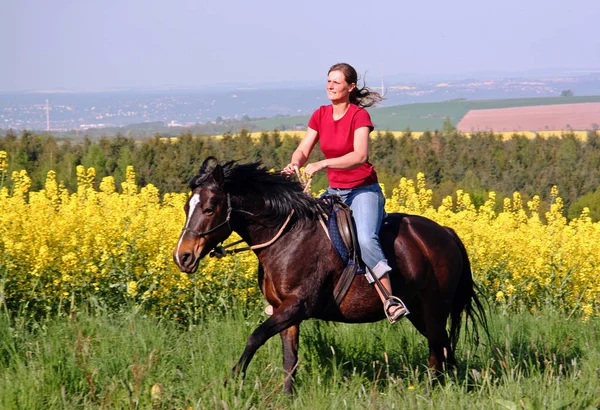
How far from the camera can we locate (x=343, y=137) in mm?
5336

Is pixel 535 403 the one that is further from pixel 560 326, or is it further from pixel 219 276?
pixel 219 276

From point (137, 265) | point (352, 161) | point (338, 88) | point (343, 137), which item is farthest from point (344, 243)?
point (137, 265)

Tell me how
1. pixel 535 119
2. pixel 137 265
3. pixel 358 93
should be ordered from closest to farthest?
1. pixel 358 93
2. pixel 137 265
3. pixel 535 119

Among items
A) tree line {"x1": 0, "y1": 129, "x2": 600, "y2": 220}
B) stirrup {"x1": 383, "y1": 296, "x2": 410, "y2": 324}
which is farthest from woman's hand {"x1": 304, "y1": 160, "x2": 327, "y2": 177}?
tree line {"x1": 0, "y1": 129, "x2": 600, "y2": 220}

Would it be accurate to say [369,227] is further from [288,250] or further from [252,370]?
[252,370]

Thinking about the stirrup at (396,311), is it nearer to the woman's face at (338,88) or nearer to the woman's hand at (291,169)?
the woman's hand at (291,169)

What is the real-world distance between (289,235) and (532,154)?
90.6ft

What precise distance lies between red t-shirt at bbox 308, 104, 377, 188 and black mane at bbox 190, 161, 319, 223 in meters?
0.26

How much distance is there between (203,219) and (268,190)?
0.54m

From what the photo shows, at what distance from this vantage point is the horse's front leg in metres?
4.85

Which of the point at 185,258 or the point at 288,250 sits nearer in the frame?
the point at 185,258

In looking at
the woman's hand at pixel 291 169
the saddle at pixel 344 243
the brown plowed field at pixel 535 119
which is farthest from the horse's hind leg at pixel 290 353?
the brown plowed field at pixel 535 119

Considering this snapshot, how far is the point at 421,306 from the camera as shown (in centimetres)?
601

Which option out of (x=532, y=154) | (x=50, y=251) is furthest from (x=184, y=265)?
(x=532, y=154)
